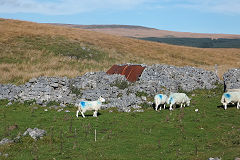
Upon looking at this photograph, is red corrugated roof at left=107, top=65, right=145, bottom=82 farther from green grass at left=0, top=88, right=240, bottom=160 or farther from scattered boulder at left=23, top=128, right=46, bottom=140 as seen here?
scattered boulder at left=23, top=128, right=46, bottom=140

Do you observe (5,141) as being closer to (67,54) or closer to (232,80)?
(232,80)

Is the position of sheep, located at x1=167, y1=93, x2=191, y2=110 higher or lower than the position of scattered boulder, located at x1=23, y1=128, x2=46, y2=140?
higher

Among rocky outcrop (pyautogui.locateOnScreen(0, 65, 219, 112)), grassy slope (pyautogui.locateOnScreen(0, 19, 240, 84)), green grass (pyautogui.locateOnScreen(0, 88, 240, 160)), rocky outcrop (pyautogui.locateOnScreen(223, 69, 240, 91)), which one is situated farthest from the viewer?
grassy slope (pyautogui.locateOnScreen(0, 19, 240, 84))

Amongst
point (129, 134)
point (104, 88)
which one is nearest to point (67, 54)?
point (104, 88)

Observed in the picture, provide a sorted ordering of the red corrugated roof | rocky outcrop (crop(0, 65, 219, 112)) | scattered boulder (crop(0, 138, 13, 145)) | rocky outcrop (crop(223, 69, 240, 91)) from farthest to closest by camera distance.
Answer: the red corrugated roof
rocky outcrop (crop(223, 69, 240, 91))
rocky outcrop (crop(0, 65, 219, 112))
scattered boulder (crop(0, 138, 13, 145))

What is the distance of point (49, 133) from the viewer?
1523 centimetres

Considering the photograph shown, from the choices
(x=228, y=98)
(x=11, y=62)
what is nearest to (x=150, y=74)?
(x=228, y=98)

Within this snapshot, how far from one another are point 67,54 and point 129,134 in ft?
124

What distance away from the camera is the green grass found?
12.1m

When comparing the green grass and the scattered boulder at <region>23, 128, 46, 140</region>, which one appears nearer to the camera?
the green grass

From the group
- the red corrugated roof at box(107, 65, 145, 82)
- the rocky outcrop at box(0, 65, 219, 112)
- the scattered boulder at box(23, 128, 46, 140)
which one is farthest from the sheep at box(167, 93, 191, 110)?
the scattered boulder at box(23, 128, 46, 140)

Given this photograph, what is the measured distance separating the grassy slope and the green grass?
43.2 ft

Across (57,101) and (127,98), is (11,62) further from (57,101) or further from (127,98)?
(127,98)

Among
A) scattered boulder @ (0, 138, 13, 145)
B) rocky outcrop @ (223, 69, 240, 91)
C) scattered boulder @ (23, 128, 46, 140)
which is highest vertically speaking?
rocky outcrop @ (223, 69, 240, 91)
